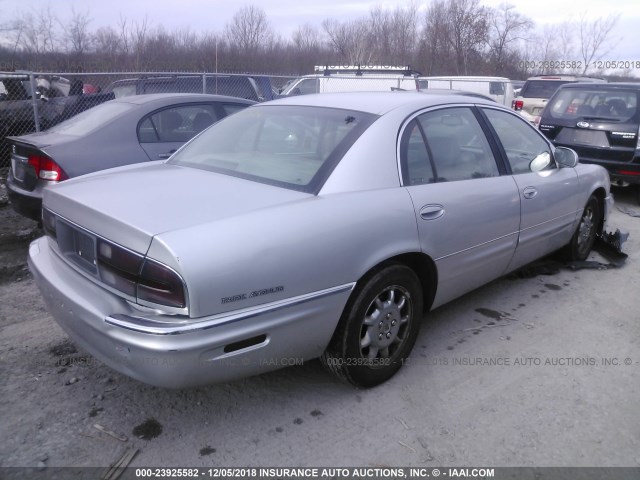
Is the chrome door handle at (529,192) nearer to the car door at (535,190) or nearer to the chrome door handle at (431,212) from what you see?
the car door at (535,190)

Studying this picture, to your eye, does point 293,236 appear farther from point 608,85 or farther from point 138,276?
point 608,85

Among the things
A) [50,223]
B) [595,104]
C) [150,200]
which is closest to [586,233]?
[595,104]

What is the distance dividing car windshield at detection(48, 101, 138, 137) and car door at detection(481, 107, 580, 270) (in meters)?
3.54

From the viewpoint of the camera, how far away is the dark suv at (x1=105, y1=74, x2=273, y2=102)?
8938mm

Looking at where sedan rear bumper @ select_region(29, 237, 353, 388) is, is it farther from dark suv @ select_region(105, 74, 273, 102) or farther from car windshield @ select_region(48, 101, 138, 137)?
dark suv @ select_region(105, 74, 273, 102)

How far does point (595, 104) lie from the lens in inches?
294

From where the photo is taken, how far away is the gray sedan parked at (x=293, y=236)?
2.12m

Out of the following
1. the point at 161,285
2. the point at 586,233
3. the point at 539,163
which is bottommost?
the point at 586,233

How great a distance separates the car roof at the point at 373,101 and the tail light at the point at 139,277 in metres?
1.60

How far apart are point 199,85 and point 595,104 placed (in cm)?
715

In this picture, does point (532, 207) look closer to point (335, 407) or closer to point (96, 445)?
point (335, 407)

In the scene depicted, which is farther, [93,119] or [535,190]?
[93,119]

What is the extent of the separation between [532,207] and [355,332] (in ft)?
6.34

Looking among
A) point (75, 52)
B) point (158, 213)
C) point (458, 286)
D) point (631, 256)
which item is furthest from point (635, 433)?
point (75, 52)
